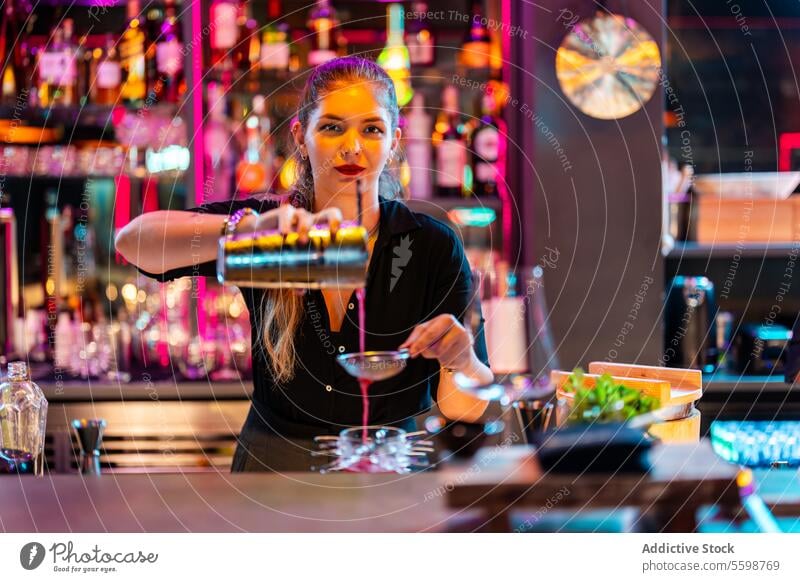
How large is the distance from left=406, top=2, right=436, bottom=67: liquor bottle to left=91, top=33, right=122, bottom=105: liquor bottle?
2.66ft

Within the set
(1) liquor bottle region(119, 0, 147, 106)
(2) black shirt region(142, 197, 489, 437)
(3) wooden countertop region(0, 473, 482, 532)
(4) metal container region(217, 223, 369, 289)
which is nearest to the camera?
(4) metal container region(217, 223, 369, 289)

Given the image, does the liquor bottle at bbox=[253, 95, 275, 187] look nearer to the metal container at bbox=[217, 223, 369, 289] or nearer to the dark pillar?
the dark pillar

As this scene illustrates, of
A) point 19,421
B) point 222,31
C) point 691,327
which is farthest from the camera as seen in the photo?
point 222,31

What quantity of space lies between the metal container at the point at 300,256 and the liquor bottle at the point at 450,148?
4.82ft

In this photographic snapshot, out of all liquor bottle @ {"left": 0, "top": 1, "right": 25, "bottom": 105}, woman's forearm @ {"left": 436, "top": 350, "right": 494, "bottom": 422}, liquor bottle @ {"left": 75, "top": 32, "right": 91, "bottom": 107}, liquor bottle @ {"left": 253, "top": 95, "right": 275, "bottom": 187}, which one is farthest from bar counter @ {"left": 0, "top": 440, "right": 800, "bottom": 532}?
liquor bottle @ {"left": 0, "top": 1, "right": 25, "bottom": 105}

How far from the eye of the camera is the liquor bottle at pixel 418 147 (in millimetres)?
2693

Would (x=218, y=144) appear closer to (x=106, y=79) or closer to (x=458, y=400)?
(x=106, y=79)

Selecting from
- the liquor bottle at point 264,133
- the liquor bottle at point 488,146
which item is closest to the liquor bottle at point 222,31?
the liquor bottle at point 264,133

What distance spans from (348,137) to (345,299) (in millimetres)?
298

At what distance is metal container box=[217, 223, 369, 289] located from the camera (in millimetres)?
1229

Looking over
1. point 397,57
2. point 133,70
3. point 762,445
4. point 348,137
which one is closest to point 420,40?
point 397,57

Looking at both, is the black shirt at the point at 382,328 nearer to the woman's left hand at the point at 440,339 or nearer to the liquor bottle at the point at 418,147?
the woman's left hand at the point at 440,339

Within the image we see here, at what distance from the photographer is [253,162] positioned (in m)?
2.71
